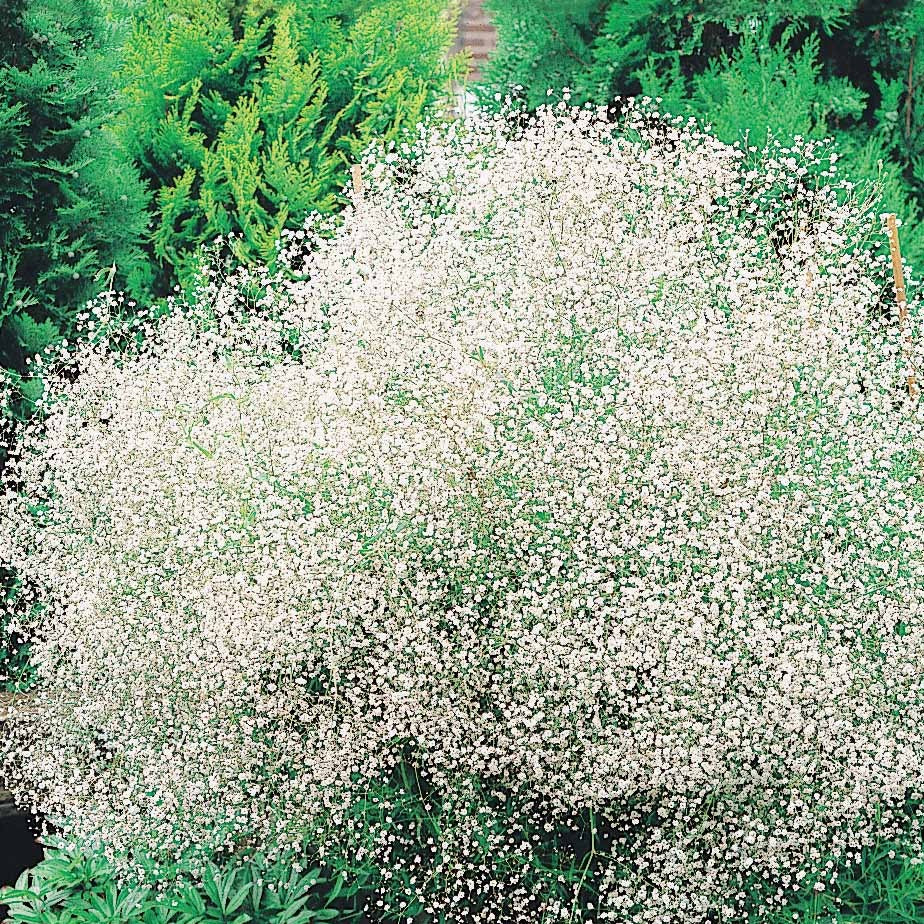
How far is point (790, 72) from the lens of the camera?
5.63 metres

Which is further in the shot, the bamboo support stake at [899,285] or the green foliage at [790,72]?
the green foliage at [790,72]

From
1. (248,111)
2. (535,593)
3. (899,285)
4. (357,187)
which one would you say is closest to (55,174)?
(248,111)

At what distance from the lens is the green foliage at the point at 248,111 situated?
6234mm

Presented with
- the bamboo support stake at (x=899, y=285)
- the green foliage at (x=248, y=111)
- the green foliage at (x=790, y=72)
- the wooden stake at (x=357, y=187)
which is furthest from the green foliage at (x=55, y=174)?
the bamboo support stake at (x=899, y=285)

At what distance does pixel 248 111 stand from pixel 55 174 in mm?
1181

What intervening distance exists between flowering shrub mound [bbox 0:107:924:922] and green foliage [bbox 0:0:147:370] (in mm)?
1616

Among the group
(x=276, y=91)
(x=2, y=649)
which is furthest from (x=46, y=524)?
(x=276, y=91)

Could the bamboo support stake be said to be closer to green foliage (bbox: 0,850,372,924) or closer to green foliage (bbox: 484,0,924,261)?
green foliage (bbox: 484,0,924,261)

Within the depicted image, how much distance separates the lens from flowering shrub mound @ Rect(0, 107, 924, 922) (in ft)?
10.9

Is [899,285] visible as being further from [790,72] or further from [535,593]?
[535,593]

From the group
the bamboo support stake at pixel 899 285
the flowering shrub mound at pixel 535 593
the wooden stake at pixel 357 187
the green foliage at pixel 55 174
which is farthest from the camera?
the green foliage at pixel 55 174

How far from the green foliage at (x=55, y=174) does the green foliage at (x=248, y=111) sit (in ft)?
1.55

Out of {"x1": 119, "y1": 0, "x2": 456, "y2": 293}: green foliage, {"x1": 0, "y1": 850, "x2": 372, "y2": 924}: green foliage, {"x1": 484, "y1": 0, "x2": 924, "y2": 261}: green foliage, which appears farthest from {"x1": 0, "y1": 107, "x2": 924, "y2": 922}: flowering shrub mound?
{"x1": 119, "y1": 0, "x2": 456, "y2": 293}: green foliage

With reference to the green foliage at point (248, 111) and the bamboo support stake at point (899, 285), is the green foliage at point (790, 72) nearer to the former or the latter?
the bamboo support stake at point (899, 285)
